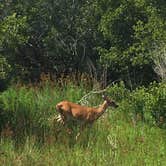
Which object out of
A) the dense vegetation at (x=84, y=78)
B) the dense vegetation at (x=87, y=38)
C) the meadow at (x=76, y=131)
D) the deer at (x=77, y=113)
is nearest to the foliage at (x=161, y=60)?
the dense vegetation at (x=84, y=78)

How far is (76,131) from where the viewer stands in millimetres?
9711

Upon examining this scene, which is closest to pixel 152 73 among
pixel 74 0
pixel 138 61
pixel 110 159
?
pixel 138 61

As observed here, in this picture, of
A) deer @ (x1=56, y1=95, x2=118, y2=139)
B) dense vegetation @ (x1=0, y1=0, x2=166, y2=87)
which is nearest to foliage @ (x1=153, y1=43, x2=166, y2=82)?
dense vegetation @ (x1=0, y1=0, x2=166, y2=87)

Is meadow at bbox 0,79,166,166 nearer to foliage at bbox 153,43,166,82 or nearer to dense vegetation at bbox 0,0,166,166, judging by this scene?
dense vegetation at bbox 0,0,166,166

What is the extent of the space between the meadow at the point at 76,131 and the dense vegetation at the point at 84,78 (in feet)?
0.05

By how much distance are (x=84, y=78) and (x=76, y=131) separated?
4.55m

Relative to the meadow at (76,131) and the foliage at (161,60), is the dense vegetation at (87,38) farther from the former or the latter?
the meadow at (76,131)

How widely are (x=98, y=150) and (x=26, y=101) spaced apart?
9.41 feet

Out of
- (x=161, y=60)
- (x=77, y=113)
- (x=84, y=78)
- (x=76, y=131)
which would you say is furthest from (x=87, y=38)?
(x=76, y=131)

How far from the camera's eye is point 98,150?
8477 millimetres

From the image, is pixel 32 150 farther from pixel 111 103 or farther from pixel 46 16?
pixel 46 16

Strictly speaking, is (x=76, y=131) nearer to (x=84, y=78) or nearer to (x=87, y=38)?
(x=84, y=78)

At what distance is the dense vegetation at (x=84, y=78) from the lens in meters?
8.45

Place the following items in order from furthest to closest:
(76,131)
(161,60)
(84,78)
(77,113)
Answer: (84,78) → (161,60) → (77,113) → (76,131)
